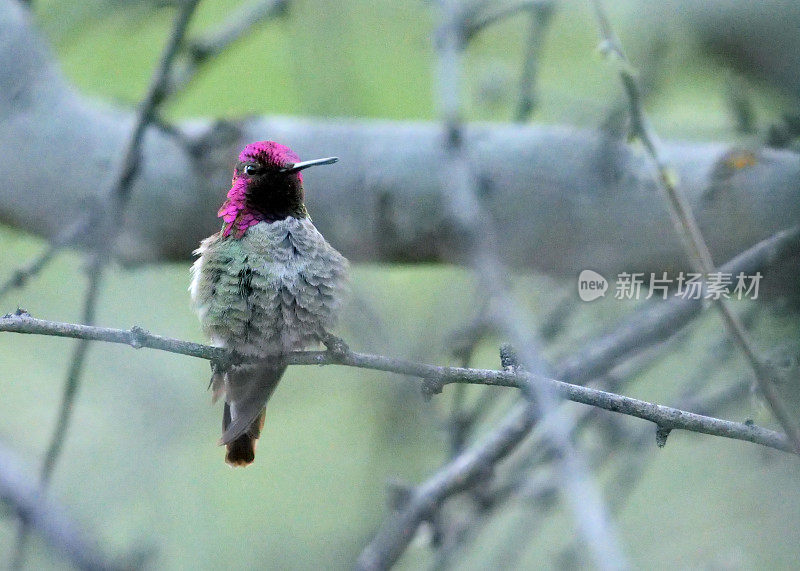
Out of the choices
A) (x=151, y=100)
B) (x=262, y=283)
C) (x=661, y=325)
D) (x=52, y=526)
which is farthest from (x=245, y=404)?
(x=52, y=526)

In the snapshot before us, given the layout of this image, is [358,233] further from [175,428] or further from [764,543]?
[764,543]

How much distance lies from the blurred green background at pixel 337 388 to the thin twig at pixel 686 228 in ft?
3.29

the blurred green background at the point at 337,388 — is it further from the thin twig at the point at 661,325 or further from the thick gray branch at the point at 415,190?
the thin twig at the point at 661,325

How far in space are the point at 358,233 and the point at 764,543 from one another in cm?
222

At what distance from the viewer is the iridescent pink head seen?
173 centimetres

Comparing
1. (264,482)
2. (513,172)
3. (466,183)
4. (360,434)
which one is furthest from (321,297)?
(264,482)

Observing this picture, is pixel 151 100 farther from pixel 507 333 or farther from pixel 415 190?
pixel 415 190

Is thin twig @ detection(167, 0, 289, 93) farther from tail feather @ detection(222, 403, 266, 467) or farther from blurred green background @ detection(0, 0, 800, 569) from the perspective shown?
tail feather @ detection(222, 403, 266, 467)

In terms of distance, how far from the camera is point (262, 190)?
177 cm

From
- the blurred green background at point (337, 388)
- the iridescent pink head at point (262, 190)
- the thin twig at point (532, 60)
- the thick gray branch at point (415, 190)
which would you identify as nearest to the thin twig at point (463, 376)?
the iridescent pink head at point (262, 190)

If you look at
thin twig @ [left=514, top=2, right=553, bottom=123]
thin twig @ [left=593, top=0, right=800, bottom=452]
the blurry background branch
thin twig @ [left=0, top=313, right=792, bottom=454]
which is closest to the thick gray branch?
thin twig @ [left=514, top=2, right=553, bottom=123]

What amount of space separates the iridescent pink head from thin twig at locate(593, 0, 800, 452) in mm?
622

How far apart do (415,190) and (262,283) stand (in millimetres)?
1303

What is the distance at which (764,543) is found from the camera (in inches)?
148
